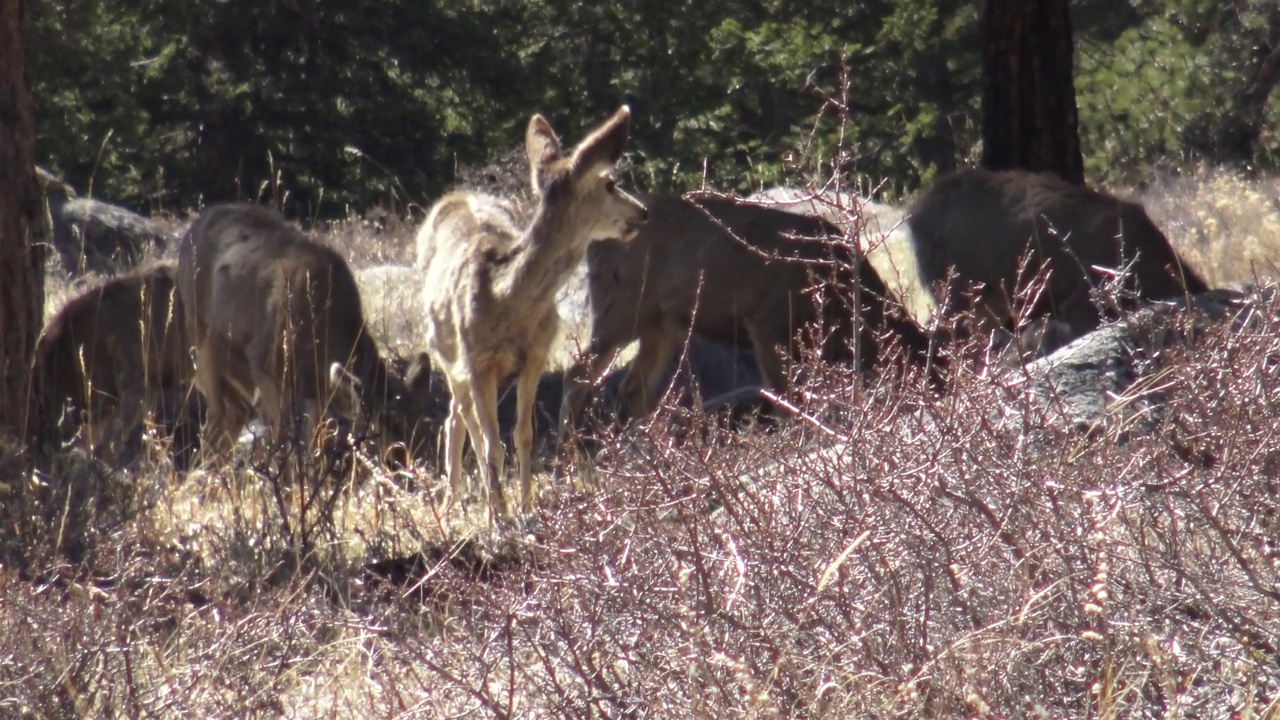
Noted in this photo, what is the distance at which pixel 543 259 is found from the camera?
359 inches

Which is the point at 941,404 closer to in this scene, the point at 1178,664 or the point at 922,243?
the point at 1178,664

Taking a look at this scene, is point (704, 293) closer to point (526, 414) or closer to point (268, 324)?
point (526, 414)

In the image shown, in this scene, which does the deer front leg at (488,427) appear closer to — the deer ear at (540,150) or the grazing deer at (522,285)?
the grazing deer at (522,285)

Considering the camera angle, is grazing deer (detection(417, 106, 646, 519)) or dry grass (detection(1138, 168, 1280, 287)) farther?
dry grass (detection(1138, 168, 1280, 287))

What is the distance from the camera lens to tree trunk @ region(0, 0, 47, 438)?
771 cm

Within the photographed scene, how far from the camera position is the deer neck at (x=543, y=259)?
9.06 meters

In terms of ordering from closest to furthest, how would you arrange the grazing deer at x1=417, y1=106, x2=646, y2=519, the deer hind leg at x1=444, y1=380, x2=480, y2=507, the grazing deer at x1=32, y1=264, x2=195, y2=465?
1. the grazing deer at x1=417, y1=106, x2=646, y2=519
2. the deer hind leg at x1=444, y1=380, x2=480, y2=507
3. the grazing deer at x1=32, y1=264, x2=195, y2=465

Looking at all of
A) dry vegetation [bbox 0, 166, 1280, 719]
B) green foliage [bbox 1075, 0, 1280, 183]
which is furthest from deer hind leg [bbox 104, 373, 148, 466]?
green foliage [bbox 1075, 0, 1280, 183]

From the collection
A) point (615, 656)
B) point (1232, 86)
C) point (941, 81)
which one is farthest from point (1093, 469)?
point (941, 81)

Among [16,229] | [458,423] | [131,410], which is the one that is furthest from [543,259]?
[131,410]

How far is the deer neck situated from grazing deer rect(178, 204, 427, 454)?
4.14 feet

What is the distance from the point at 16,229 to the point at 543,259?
103 inches

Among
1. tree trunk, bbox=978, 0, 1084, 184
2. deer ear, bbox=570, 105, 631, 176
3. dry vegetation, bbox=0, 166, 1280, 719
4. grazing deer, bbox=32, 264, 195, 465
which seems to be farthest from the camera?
tree trunk, bbox=978, 0, 1084, 184

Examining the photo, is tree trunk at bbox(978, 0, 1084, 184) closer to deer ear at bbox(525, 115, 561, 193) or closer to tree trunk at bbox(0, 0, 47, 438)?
deer ear at bbox(525, 115, 561, 193)
